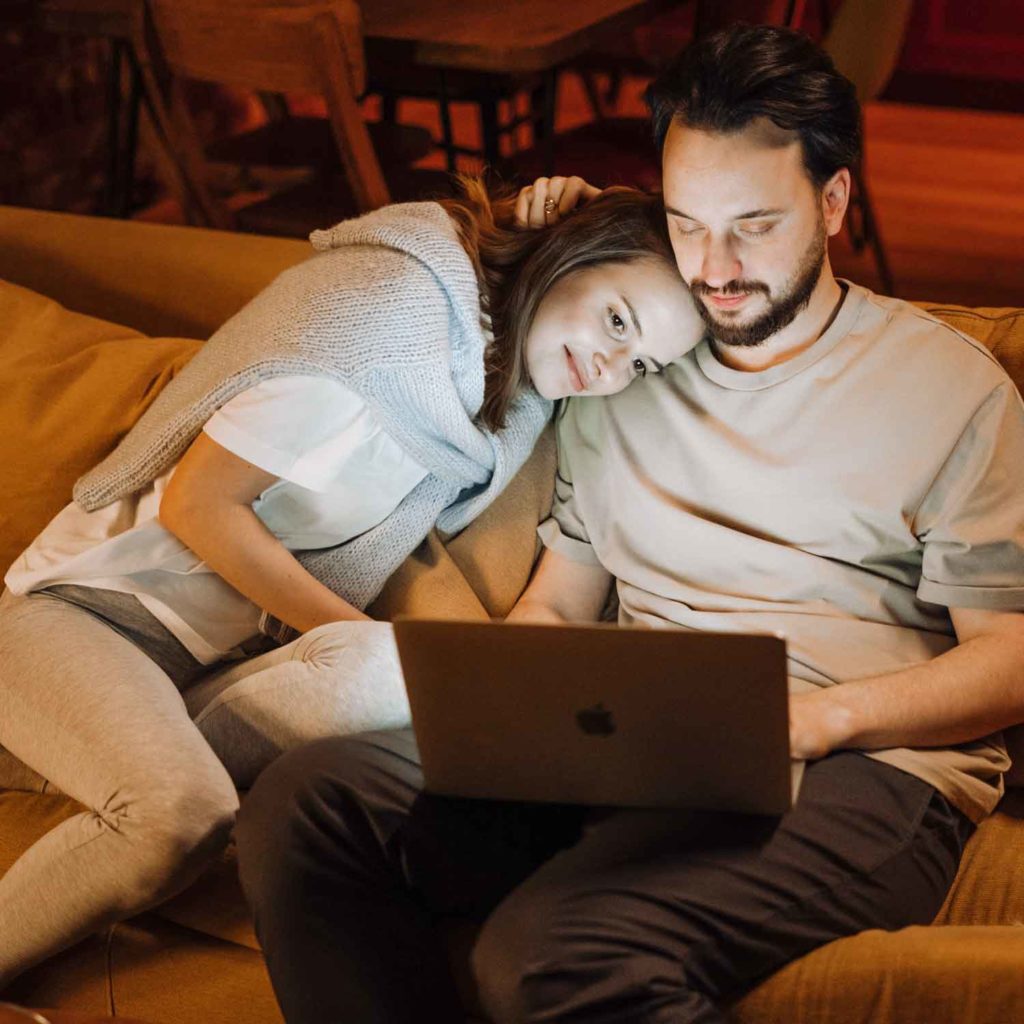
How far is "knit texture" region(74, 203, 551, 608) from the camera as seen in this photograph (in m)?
1.54

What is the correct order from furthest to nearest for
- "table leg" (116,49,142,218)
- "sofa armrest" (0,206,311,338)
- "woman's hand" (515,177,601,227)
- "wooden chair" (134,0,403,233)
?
"table leg" (116,49,142,218) → "wooden chair" (134,0,403,233) → "sofa armrest" (0,206,311,338) → "woman's hand" (515,177,601,227)

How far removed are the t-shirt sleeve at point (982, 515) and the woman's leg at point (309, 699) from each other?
2.01 ft

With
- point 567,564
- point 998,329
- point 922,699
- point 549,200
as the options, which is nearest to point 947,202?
point 998,329

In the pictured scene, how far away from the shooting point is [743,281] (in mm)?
1498

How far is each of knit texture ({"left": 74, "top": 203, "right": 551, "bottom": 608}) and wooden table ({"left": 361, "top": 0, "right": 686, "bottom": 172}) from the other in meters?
1.05

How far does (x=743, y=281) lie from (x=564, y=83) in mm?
4491

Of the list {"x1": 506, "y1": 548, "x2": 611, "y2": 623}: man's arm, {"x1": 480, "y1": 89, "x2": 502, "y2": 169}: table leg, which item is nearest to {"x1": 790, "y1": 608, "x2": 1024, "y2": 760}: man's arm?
{"x1": 506, "y1": 548, "x2": 611, "y2": 623}: man's arm

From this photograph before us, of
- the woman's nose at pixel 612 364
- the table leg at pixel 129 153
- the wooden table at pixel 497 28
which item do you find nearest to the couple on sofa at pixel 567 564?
the woman's nose at pixel 612 364

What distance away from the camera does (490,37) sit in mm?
2797

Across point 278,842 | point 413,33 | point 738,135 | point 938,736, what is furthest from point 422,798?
point 413,33

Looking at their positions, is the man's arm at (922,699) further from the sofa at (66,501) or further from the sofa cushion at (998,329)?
the sofa cushion at (998,329)

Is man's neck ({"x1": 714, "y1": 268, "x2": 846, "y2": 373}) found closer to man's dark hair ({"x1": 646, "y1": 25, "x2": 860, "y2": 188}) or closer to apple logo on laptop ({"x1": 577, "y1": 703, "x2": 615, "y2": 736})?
man's dark hair ({"x1": 646, "y1": 25, "x2": 860, "y2": 188})

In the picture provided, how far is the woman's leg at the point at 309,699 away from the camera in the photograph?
1.46 m

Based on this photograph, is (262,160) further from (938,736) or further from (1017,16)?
(1017,16)
